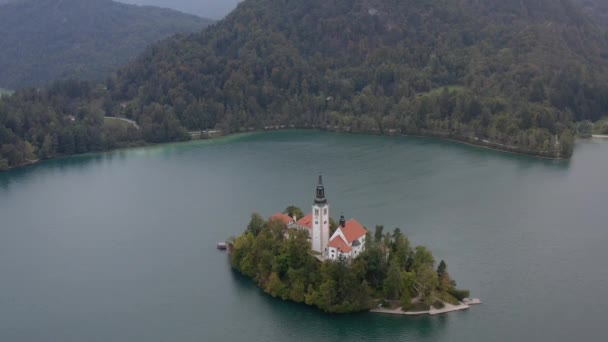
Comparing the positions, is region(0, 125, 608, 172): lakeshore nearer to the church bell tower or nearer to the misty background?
the church bell tower

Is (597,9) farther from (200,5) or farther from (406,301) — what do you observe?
(200,5)

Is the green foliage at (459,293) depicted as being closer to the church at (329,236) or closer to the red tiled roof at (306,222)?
the church at (329,236)

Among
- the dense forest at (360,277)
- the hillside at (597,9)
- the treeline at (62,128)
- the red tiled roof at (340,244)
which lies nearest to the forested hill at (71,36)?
the treeline at (62,128)

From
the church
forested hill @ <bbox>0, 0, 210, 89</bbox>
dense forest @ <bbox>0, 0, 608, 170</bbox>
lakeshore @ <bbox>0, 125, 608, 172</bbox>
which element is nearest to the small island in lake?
the church

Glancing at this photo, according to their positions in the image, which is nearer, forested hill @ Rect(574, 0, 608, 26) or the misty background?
forested hill @ Rect(574, 0, 608, 26)

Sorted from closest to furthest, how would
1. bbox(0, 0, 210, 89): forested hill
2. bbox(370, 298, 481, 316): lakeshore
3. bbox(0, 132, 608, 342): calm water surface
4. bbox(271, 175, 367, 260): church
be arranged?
bbox(0, 132, 608, 342): calm water surface, bbox(370, 298, 481, 316): lakeshore, bbox(271, 175, 367, 260): church, bbox(0, 0, 210, 89): forested hill

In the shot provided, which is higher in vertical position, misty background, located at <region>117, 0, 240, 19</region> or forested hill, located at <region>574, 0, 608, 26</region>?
misty background, located at <region>117, 0, 240, 19</region>

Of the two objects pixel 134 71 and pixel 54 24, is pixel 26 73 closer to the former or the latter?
pixel 54 24
